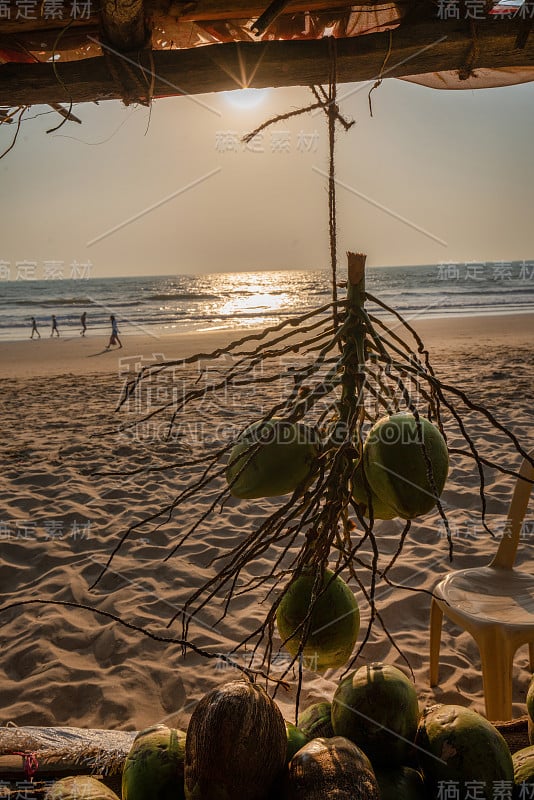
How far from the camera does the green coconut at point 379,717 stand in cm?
121

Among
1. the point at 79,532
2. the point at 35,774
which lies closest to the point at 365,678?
the point at 35,774

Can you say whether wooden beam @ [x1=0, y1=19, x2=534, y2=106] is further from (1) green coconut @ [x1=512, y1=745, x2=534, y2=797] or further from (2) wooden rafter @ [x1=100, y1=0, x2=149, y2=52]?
(1) green coconut @ [x1=512, y1=745, x2=534, y2=797]

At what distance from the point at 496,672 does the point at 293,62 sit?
2.32 metres

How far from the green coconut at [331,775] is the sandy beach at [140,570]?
36cm

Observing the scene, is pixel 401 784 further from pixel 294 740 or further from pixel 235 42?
pixel 235 42

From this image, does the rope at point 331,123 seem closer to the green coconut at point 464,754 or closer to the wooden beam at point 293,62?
the wooden beam at point 293,62

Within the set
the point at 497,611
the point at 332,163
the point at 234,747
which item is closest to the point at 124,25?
the point at 332,163

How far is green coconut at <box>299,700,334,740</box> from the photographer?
1.34m

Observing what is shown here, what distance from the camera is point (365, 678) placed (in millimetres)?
1257

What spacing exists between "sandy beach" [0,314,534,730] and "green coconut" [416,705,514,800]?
0.28m

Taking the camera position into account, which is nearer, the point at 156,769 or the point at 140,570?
the point at 156,769

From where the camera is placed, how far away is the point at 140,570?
418 cm

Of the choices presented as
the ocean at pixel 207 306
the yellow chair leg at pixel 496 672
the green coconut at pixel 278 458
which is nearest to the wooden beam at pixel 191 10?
the green coconut at pixel 278 458

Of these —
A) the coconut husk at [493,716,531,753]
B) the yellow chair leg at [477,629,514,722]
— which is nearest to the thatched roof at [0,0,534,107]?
the coconut husk at [493,716,531,753]
